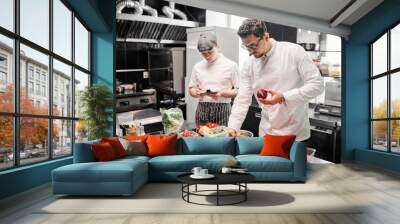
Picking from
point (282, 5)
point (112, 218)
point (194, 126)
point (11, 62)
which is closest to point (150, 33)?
point (194, 126)

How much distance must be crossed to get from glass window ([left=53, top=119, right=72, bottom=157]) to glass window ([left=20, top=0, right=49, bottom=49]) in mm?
1322

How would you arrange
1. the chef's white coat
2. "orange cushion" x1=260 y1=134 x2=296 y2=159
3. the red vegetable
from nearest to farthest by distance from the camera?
"orange cushion" x1=260 y1=134 x2=296 y2=159, the chef's white coat, the red vegetable

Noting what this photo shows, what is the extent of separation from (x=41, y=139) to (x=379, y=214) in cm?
464

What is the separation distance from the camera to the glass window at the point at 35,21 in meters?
5.66

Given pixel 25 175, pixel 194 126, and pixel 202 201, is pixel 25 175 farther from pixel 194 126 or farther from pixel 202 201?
pixel 194 126

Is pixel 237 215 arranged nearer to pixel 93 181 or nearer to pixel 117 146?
pixel 93 181

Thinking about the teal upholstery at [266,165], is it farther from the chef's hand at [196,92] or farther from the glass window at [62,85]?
the chef's hand at [196,92]

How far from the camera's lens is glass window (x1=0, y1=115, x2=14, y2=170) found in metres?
5.04

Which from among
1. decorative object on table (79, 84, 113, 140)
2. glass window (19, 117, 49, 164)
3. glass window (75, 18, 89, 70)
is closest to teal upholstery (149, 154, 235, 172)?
glass window (19, 117, 49, 164)

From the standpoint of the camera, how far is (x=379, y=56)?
9.49m

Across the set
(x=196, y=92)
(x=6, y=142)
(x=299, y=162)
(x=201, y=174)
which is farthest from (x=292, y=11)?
(x=6, y=142)

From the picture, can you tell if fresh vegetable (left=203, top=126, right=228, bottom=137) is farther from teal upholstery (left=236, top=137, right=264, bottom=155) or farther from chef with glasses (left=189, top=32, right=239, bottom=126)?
teal upholstery (left=236, top=137, right=264, bottom=155)

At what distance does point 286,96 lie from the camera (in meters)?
9.00

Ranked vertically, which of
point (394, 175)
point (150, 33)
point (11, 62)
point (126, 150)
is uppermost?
point (150, 33)
